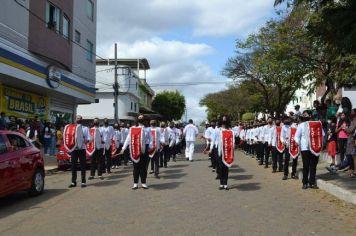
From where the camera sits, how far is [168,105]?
8688 cm

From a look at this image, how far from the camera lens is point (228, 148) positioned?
43.5 ft

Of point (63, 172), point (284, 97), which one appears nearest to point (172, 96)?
point (284, 97)

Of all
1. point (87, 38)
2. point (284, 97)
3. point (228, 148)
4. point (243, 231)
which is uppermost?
point (87, 38)

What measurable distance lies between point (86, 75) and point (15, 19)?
44.6 feet

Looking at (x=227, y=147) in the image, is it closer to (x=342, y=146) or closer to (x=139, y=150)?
(x=139, y=150)

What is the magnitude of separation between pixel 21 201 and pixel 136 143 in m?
3.19

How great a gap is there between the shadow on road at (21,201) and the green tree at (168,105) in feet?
234

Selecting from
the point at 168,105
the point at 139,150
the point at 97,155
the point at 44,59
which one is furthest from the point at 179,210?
the point at 168,105

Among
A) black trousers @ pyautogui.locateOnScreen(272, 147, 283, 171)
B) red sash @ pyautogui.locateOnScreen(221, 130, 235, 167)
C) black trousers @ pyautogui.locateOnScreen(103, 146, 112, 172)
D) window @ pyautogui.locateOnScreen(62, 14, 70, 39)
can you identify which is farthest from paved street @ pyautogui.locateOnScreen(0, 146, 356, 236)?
window @ pyautogui.locateOnScreen(62, 14, 70, 39)

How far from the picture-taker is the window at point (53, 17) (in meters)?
27.7

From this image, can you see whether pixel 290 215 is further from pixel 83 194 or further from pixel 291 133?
pixel 291 133

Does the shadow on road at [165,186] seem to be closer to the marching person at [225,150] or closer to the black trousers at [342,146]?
the marching person at [225,150]

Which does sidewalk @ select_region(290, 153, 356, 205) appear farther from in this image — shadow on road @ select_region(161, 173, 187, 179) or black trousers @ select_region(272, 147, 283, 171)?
shadow on road @ select_region(161, 173, 187, 179)

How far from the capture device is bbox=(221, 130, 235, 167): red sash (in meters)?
13.1
